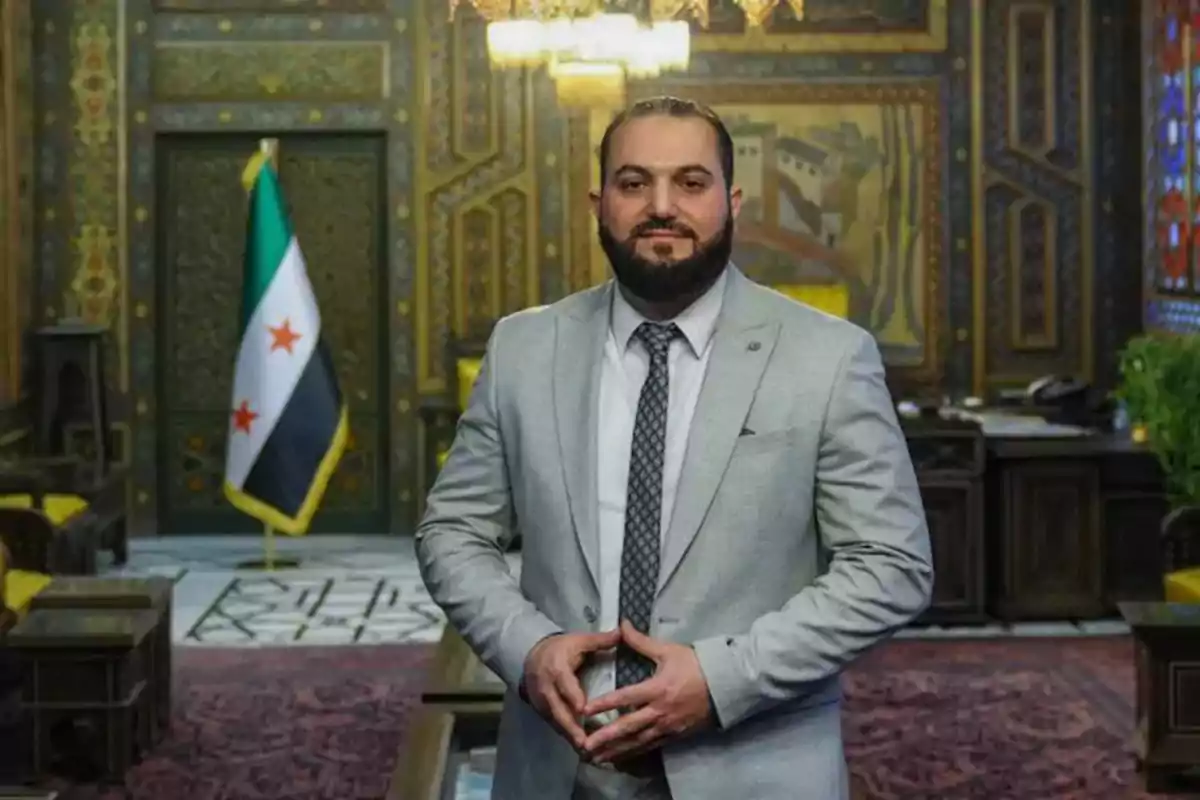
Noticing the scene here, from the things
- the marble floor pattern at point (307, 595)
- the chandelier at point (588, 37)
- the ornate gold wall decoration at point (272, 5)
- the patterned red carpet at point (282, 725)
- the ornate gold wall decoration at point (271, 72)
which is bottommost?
the patterned red carpet at point (282, 725)

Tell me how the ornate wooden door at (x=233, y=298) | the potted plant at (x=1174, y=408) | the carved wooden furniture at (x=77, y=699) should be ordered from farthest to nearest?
the ornate wooden door at (x=233, y=298)
the potted plant at (x=1174, y=408)
the carved wooden furniture at (x=77, y=699)

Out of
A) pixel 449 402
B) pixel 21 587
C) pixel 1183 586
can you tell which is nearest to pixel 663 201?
pixel 1183 586

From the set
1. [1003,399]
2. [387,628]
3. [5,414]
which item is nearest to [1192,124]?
[1003,399]

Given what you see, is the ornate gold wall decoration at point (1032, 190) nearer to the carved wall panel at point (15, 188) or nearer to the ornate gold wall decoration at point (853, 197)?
the ornate gold wall decoration at point (853, 197)

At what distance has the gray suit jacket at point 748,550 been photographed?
1865 mm

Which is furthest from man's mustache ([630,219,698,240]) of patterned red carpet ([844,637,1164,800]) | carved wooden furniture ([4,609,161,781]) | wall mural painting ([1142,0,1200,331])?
wall mural painting ([1142,0,1200,331])

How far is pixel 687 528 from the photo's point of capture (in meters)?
1.89

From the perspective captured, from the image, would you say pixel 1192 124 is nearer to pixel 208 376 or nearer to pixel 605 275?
pixel 605 275

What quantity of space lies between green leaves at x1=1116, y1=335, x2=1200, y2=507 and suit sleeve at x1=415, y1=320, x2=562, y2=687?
4.73 m

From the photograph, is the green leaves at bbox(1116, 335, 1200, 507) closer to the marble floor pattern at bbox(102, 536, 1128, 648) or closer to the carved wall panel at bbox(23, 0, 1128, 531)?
the marble floor pattern at bbox(102, 536, 1128, 648)

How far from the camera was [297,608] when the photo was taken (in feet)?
24.8

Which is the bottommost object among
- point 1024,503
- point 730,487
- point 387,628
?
point 387,628

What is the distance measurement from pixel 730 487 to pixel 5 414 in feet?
22.7

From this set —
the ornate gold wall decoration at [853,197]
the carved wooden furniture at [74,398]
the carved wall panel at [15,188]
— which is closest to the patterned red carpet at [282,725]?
the carved wooden furniture at [74,398]
